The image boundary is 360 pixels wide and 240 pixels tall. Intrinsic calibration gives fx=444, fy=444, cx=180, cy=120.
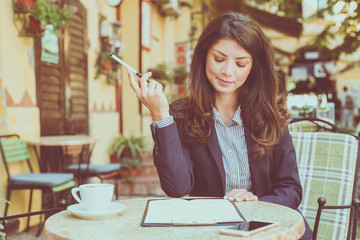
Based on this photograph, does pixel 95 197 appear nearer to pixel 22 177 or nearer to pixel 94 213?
pixel 94 213

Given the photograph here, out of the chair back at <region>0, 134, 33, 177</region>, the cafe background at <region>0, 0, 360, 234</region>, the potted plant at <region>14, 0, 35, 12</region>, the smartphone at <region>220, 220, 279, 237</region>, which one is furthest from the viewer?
the cafe background at <region>0, 0, 360, 234</region>

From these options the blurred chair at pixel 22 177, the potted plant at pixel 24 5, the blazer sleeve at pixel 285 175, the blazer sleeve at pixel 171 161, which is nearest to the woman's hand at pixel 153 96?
the blazer sleeve at pixel 171 161

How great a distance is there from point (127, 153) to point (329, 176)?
5.05 metres

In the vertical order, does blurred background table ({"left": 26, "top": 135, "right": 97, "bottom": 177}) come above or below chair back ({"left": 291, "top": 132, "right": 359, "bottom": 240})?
below

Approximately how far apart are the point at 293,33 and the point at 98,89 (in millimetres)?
6837

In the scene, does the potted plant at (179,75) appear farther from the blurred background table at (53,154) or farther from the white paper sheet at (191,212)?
the white paper sheet at (191,212)

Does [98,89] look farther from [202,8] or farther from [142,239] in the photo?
[202,8]

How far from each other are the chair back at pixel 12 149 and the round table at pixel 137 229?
2.87 m

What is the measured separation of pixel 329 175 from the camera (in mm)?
2594

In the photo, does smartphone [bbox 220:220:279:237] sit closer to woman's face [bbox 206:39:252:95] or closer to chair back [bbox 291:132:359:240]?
woman's face [bbox 206:39:252:95]

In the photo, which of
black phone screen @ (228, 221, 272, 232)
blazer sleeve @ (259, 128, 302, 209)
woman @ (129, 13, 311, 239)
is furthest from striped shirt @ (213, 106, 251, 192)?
black phone screen @ (228, 221, 272, 232)

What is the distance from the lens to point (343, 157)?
256 centimetres

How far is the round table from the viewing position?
1285mm

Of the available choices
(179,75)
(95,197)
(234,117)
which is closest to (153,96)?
(95,197)
